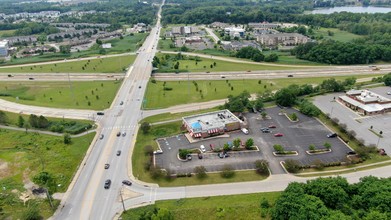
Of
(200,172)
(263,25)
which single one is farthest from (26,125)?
(263,25)

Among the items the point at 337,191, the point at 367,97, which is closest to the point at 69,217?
the point at 337,191

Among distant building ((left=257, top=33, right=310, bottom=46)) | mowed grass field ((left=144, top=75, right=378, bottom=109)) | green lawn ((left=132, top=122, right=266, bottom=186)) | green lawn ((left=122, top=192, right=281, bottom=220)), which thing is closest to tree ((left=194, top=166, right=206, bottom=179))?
green lawn ((left=132, top=122, right=266, bottom=186))

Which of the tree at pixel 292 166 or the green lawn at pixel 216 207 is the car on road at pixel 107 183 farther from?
the tree at pixel 292 166

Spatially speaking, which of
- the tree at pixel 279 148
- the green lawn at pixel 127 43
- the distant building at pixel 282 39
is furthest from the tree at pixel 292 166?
the green lawn at pixel 127 43

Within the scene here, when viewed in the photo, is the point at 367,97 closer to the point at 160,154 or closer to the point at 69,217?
the point at 160,154

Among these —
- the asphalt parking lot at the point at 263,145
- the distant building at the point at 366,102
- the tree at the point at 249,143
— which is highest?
the distant building at the point at 366,102

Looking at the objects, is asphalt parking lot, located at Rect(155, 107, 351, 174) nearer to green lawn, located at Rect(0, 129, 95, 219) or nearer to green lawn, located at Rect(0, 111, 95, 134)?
green lawn, located at Rect(0, 129, 95, 219)

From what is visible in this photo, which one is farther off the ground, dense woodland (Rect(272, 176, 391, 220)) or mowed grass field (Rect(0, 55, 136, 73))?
mowed grass field (Rect(0, 55, 136, 73))
